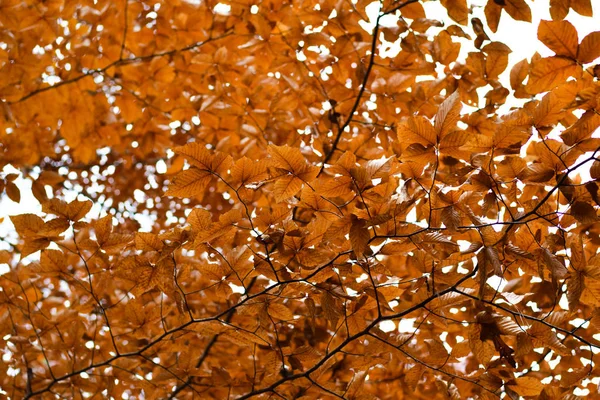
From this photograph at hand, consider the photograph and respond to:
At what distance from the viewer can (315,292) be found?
3.67 ft

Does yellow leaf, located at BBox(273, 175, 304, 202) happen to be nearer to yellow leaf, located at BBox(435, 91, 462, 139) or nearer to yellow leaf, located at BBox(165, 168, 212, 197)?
yellow leaf, located at BBox(165, 168, 212, 197)

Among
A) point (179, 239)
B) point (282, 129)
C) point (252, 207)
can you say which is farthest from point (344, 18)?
point (179, 239)

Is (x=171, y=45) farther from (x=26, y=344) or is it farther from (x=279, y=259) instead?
(x=279, y=259)

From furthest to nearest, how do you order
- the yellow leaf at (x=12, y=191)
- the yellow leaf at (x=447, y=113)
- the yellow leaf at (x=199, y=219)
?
the yellow leaf at (x=12, y=191)
the yellow leaf at (x=199, y=219)
the yellow leaf at (x=447, y=113)

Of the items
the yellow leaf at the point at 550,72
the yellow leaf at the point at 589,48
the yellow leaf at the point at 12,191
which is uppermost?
the yellow leaf at the point at 12,191

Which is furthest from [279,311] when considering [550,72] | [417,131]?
[550,72]

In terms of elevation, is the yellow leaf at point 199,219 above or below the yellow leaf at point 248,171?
below

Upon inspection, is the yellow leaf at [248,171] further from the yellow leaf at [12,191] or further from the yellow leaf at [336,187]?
the yellow leaf at [12,191]

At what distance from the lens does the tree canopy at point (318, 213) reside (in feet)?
3.22

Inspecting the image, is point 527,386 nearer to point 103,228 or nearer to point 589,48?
point 589,48

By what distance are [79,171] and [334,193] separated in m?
3.27

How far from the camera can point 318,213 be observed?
1.04m

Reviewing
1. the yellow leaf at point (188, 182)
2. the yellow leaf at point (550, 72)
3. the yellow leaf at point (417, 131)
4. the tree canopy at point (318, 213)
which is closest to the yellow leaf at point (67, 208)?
the tree canopy at point (318, 213)

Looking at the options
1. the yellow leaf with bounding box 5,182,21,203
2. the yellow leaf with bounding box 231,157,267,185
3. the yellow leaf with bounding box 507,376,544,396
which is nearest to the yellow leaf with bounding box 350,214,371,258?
the yellow leaf with bounding box 231,157,267,185
